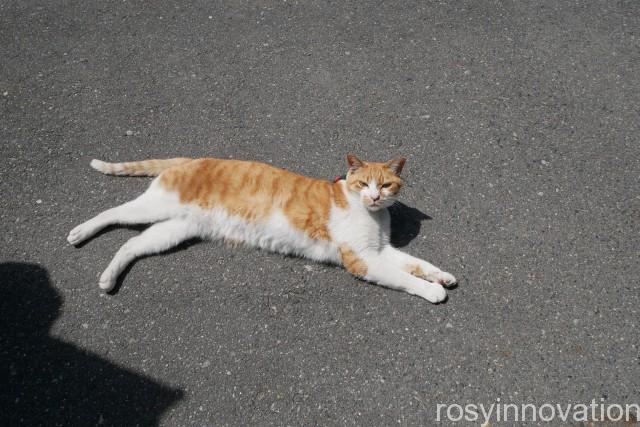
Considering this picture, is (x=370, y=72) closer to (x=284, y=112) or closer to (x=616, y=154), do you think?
(x=284, y=112)

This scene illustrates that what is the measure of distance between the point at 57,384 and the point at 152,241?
1.15 meters

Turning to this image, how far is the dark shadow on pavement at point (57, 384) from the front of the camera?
2.79m

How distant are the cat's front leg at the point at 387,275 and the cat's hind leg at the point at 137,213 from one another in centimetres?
144

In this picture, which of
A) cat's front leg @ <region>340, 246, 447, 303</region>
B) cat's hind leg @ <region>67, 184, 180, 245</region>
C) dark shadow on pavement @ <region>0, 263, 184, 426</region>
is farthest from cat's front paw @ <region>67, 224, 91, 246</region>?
cat's front leg @ <region>340, 246, 447, 303</region>

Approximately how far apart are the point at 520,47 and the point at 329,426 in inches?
188

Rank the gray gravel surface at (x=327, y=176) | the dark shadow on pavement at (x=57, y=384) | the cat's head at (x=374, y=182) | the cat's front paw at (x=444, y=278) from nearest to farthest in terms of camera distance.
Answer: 1. the dark shadow on pavement at (x=57, y=384)
2. the gray gravel surface at (x=327, y=176)
3. the cat's head at (x=374, y=182)
4. the cat's front paw at (x=444, y=278)

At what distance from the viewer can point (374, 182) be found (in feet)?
10.7

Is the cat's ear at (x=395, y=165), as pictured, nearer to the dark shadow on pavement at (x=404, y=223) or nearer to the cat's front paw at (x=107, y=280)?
the dark shadow on pavement at (x=404, y=223)

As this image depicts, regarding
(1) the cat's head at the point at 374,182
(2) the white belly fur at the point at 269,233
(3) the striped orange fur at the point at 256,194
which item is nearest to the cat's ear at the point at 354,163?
(1) the cat's head at the point at 374,182

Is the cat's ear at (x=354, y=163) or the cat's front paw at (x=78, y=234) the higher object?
the cat's ear at (x=354, y=163)

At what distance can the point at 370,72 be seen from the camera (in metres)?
4.92

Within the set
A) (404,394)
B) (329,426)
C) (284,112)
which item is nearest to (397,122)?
(284,112)

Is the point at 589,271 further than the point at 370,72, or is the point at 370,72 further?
the point at 370,72

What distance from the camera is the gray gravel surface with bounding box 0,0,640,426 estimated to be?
117 inches
